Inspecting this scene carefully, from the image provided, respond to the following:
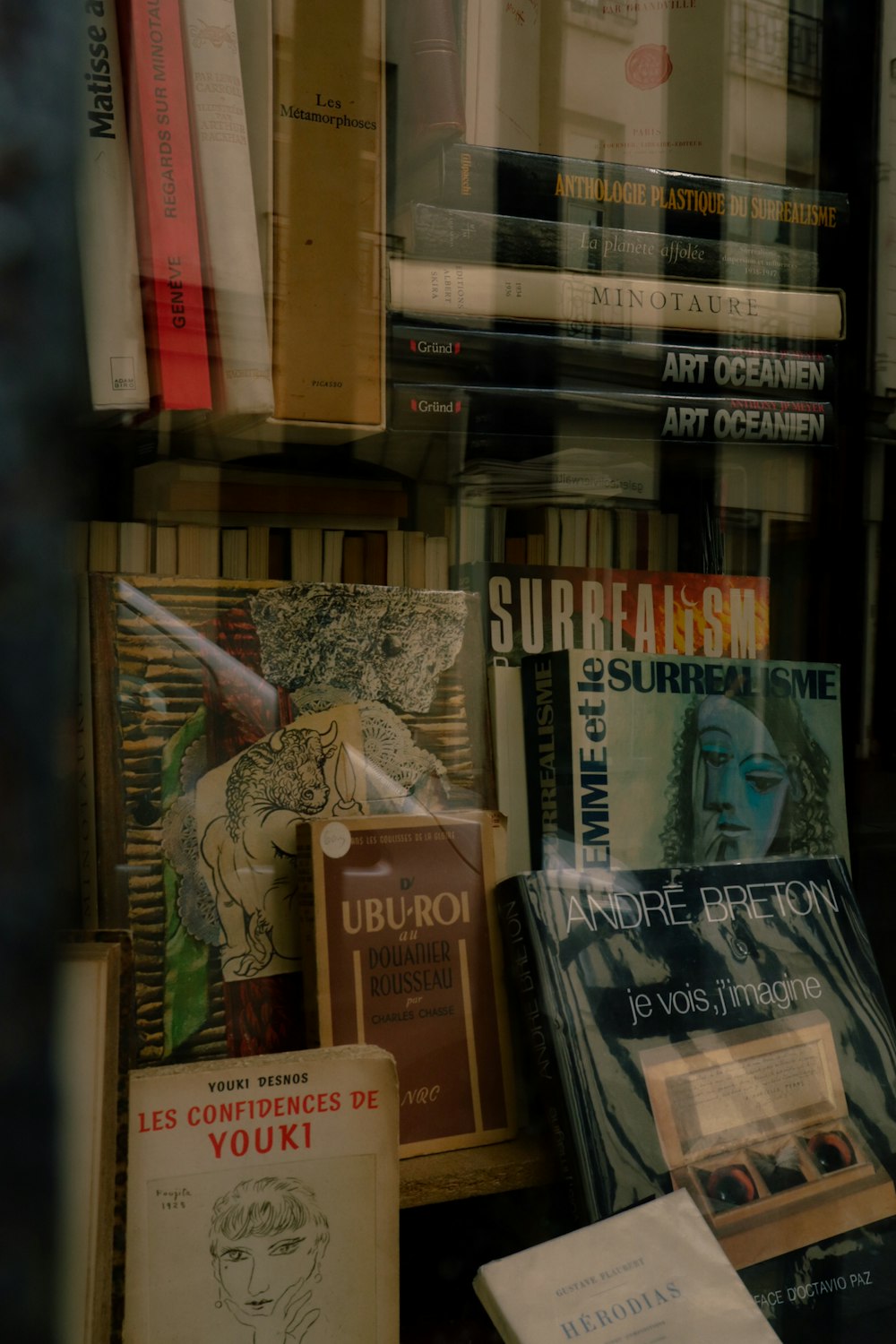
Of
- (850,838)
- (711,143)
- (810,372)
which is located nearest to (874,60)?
(711,143)

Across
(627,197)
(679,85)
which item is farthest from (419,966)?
(679,85)

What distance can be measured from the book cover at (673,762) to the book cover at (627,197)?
0.39 meters

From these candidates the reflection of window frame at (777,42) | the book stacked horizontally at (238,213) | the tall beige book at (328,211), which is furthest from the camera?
the reflection of window frame at (777,42)

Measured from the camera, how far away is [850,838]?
1133mm

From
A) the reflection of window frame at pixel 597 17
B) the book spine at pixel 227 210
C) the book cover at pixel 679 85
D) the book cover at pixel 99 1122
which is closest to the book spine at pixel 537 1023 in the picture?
the book cover at pixel 99 1122

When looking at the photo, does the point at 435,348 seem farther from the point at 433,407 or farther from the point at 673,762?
the point at 673,762

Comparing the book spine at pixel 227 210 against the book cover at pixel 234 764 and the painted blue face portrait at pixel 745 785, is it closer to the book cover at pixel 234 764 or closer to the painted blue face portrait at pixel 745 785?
the book cover at pixel 234 764

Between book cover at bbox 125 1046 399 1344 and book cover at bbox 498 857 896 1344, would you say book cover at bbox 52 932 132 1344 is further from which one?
book cover at bbox 498 857 896 1344

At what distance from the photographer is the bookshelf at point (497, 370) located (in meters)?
0.86

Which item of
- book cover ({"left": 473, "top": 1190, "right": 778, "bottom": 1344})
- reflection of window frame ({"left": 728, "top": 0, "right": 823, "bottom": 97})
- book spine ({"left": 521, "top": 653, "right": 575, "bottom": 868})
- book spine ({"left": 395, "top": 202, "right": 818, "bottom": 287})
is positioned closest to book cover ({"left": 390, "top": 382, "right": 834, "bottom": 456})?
book spine ({"left": 395, "top": 202, "right": 818, "bottom": 287})

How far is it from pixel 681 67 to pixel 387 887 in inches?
32.4

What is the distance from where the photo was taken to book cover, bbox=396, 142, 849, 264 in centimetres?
101

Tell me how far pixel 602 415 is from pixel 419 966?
1.73 ft

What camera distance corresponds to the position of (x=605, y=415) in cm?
109
